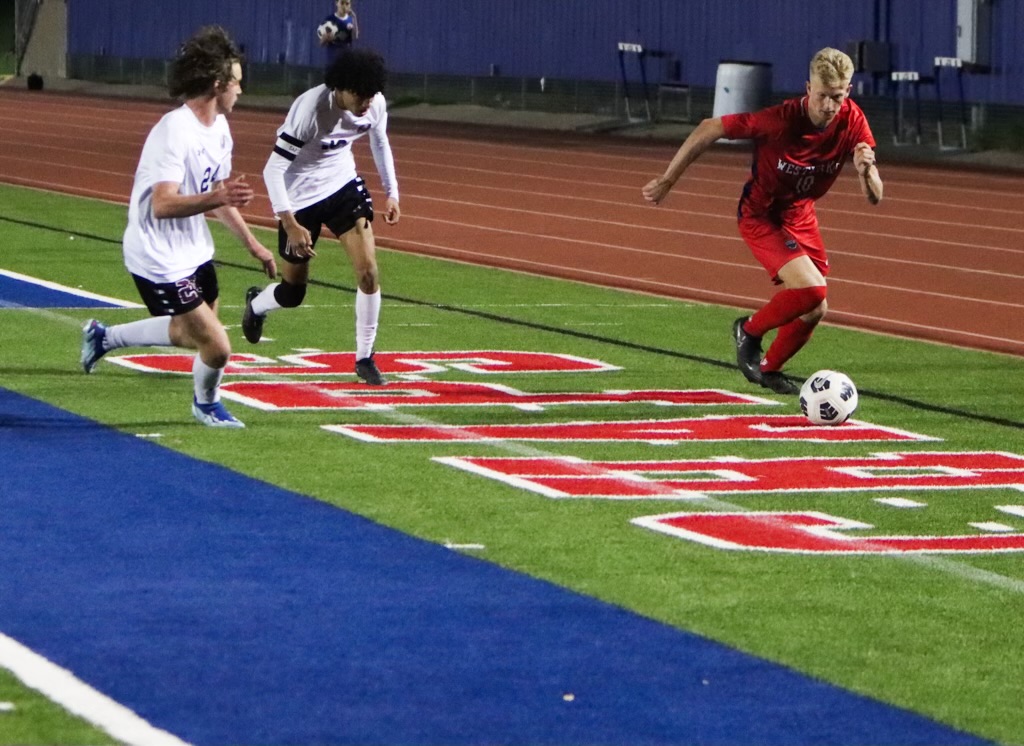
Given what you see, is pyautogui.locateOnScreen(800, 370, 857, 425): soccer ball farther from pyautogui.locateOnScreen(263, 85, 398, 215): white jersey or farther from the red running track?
the red running track

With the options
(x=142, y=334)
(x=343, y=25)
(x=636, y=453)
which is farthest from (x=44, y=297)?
(x=343, y=25)

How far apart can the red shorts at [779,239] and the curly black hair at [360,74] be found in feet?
6.96

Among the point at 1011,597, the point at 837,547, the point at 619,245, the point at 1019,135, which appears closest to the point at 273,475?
the point at 837,547

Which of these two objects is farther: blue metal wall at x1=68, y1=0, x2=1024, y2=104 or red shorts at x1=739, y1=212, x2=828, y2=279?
blue metal wall at x1=68, y1=0, x2=1024, y2=104

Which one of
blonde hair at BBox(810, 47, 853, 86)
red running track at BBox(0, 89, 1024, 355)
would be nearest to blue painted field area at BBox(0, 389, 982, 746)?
blonde hair at BBox(810, 47, 853, 86)

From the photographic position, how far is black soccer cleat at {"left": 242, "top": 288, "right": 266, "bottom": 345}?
1330cm

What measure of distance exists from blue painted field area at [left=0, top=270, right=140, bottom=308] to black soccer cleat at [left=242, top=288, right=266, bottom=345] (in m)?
2.22

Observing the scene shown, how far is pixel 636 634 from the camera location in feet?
22.9

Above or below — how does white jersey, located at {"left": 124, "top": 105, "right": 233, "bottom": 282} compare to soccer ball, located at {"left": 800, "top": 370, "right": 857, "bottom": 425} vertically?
above

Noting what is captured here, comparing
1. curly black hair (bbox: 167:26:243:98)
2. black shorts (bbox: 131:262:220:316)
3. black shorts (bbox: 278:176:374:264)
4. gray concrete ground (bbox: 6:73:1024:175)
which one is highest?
gray concrete ground (bbox: 6:73:1024:175)

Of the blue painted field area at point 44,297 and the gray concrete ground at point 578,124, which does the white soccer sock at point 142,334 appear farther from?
the gray concrete ground at point 578,124

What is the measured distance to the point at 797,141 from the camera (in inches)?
463

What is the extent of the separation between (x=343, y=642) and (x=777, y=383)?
5.80 metres

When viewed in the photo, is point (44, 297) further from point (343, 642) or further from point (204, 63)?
point (343, 642)
